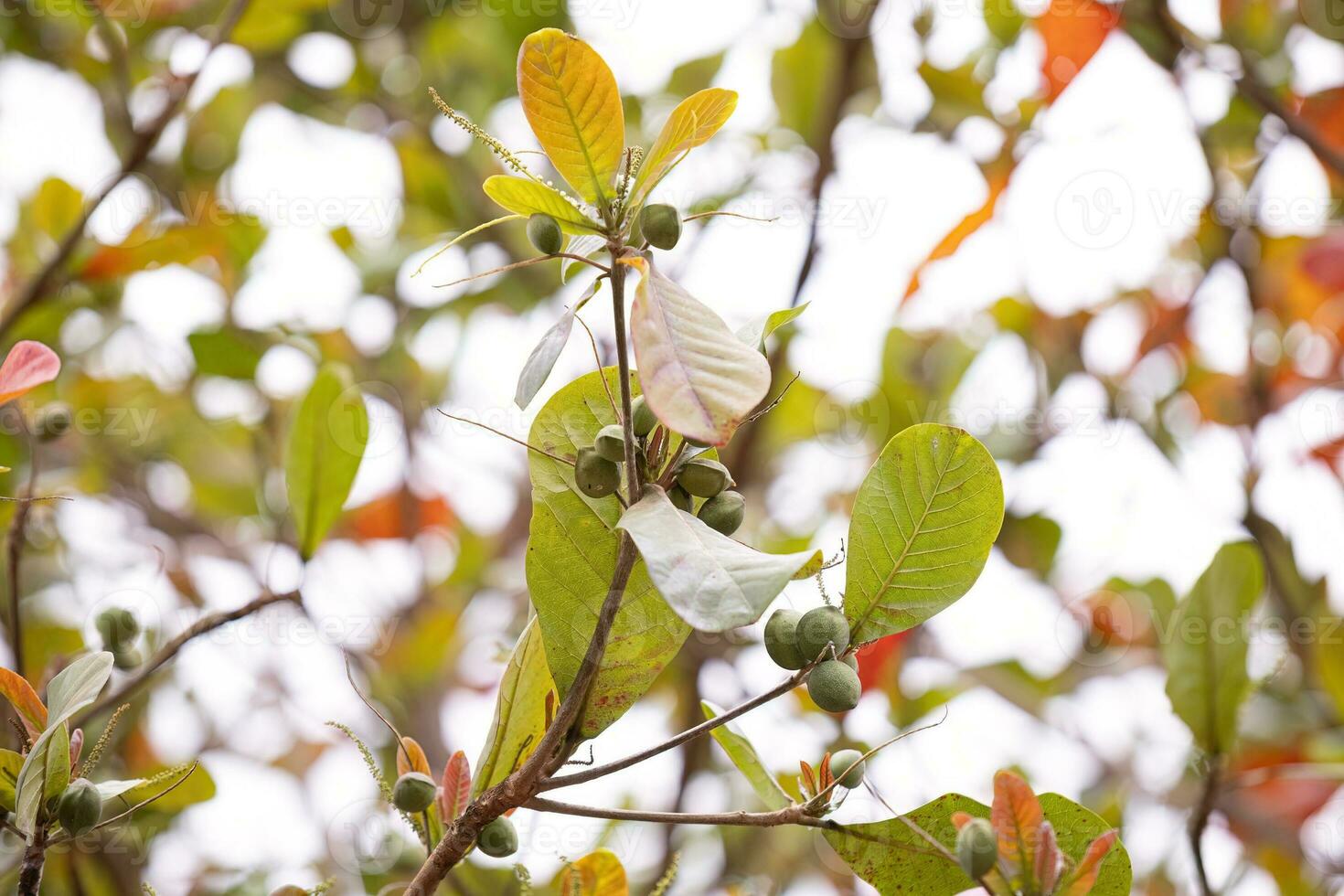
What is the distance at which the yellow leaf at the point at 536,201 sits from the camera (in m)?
0.61

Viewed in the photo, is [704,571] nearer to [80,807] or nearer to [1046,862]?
[1046,862]

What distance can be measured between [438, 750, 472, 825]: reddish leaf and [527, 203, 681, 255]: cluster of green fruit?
34 centimetres

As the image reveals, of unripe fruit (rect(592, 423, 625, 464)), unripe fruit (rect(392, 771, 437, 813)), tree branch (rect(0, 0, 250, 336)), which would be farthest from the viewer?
tree branch (rect(0, 0, 250, 336))

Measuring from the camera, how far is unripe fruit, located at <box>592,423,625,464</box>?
603 mm

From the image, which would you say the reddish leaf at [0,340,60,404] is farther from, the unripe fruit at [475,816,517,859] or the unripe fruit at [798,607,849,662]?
the unripe fruit at [798,607,849,662]

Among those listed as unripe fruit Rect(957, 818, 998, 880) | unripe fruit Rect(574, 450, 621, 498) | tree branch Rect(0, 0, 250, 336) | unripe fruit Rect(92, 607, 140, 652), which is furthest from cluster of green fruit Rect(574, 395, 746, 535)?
tree branch Rect(0, 0, 250, 336)

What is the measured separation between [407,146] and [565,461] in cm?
145

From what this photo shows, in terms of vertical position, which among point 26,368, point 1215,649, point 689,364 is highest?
point 689,364

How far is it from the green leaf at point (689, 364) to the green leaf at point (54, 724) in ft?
1.31

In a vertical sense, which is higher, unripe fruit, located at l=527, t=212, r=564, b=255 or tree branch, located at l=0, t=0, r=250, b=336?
unripe fruit, located at l=527, t=212, r=564, b=255

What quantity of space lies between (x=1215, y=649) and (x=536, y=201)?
845mm

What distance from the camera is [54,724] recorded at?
2.15 ft

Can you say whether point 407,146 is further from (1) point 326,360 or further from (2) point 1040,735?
(2) point 1040,735

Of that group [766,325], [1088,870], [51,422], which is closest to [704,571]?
[766,325]
